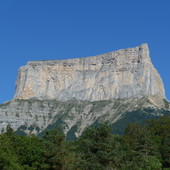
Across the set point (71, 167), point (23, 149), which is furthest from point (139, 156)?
point (23, 149)

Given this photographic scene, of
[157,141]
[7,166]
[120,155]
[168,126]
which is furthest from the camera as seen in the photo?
[168,126]

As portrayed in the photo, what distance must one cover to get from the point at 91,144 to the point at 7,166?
13.4 meters

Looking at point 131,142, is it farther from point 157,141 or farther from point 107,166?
point 107,166

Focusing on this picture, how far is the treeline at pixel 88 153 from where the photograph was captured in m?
66.2

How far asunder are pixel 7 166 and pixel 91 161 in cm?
1232

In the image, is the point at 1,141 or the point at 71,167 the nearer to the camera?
the point at 71,167

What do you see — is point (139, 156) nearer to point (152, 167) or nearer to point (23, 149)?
point (152, 167)

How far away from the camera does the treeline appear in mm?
66250

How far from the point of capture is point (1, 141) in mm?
73750

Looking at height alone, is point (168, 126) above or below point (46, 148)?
above

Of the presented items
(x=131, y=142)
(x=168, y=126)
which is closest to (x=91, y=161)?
(x=131, y=142)

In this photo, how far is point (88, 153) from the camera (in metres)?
69.6

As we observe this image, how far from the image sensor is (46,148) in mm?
72125

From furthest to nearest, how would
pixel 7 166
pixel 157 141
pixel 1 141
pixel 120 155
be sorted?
pixel 157 141 < pixel 1 141 < pixel 120 155 < pixel 7 166
